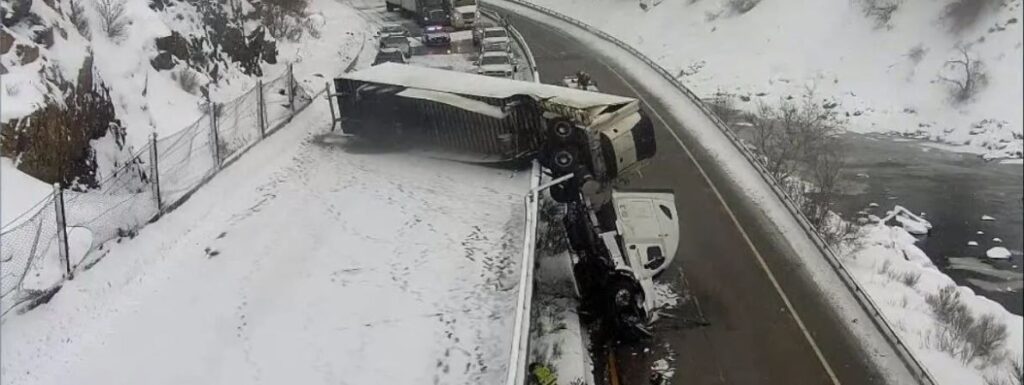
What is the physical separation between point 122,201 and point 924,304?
15.4 meters

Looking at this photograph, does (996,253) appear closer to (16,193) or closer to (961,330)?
(961,330)

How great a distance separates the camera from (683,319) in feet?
53.8

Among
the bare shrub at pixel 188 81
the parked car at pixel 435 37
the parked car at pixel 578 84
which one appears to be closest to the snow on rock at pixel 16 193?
the bare shrub at pixel 188 81

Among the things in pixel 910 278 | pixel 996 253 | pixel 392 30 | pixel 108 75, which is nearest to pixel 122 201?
pixel 108 75

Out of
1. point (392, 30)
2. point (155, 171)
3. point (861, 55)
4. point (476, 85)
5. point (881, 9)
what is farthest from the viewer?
point (392, 30)

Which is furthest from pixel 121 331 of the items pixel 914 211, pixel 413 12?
pixel 413 12

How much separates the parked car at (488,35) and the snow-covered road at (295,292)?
56.5ft

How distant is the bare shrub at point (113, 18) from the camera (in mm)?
18922

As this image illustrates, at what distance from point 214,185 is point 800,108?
20818mm

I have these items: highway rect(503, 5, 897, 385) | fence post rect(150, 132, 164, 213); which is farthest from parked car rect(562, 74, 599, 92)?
fence post rect(150, 132, 164, 213)

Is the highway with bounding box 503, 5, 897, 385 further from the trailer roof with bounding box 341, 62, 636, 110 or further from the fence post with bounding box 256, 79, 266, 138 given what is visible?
the fence post with bounding box 256, 79, 266, 138

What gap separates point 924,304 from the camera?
55.6ft

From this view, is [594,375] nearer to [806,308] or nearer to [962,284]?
[806,308]

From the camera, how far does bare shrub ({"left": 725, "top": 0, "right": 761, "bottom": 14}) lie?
1861 inches
